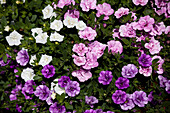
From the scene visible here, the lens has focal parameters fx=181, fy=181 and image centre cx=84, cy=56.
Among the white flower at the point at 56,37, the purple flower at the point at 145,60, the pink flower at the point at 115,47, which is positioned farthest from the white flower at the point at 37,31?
the purple flower at the point at 145,60

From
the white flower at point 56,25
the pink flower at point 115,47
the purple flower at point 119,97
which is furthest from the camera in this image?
the white flower at point 56,25

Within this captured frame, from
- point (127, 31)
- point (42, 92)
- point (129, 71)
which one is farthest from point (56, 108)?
point (127, 31)

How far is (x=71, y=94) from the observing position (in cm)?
205

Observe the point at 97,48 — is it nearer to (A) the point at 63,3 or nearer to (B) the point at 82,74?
(B) the point at 82,74

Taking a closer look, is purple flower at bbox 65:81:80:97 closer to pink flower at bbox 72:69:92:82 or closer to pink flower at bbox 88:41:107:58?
pink flower at bbox 72:69:92:82

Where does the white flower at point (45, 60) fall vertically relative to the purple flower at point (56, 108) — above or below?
above

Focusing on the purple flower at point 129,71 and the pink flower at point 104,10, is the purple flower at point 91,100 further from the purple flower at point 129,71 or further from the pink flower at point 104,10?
the pink flower at point 104,10

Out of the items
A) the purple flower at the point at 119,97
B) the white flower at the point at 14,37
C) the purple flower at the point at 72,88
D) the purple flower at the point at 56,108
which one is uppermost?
the white flower at the point at 14,37

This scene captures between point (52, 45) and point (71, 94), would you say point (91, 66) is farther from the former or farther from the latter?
point (52, 45)

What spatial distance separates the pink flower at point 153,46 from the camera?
7.29 feet

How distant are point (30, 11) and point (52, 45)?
26.3 inches

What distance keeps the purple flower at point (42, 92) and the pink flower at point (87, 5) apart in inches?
42.5

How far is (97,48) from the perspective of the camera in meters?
2.12

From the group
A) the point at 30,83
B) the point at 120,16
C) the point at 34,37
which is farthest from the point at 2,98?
the point at 120,16
